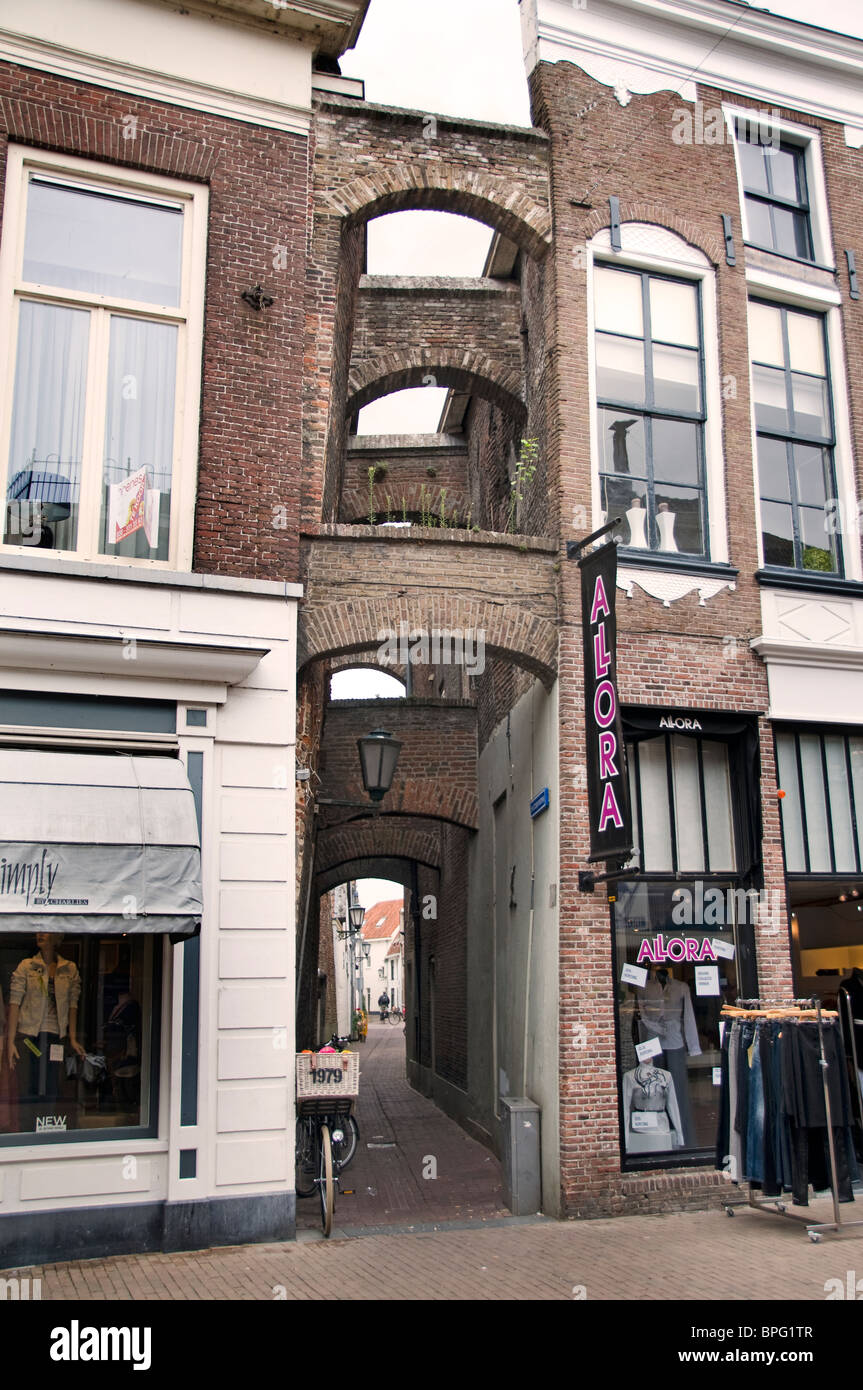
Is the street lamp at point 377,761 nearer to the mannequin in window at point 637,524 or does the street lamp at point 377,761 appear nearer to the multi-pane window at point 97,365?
the multi-pane window at point 97,365

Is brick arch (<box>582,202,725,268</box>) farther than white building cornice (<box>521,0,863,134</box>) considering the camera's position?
No

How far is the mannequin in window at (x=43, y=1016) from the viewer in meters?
7.75

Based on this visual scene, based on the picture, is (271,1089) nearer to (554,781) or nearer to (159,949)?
(159,949)

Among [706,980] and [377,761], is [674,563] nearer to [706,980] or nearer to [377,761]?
[377,761]

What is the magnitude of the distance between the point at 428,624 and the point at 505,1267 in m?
5.09

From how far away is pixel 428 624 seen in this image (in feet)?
31.5

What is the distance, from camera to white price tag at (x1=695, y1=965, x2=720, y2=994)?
32.3 feet

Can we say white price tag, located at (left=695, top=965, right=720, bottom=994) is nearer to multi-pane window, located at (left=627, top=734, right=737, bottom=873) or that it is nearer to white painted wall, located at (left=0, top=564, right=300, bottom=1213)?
multi-pane window, located at (left=627, top=734, right=737, bottom=873)

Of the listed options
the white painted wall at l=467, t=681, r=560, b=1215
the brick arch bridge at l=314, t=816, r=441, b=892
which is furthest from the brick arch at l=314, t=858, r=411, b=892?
the white painted wall at l=467, t=681, r=560, b=1215

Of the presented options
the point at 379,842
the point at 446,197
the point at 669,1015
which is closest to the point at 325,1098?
the point at 669,1015

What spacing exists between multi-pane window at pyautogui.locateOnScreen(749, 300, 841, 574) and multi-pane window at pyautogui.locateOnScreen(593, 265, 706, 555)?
782mm

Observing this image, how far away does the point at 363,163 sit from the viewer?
34.4ft

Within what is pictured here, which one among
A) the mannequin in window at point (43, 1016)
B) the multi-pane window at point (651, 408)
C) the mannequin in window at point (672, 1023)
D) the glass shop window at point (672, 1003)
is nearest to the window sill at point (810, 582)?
the multi-pane window at point (651, 408)

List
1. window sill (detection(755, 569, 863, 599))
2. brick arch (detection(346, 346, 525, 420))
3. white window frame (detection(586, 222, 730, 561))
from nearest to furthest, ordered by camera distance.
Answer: white window frame (detection(586, 222, 730, 561)) → window sill (detection(755, 569, 863, 599)) → brick arch (detection(346, 346, 525, 420))
